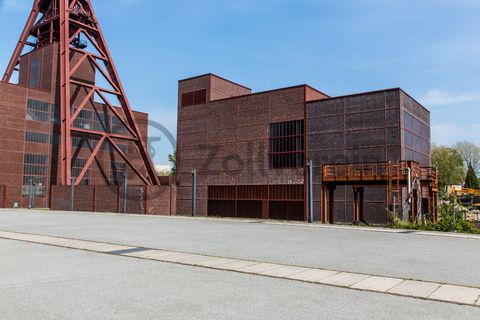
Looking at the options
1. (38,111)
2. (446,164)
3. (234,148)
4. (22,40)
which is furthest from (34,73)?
(446,164)

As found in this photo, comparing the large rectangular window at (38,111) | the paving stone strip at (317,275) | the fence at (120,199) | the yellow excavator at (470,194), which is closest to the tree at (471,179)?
the yellow excavator at (470,194)

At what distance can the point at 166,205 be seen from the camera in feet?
135

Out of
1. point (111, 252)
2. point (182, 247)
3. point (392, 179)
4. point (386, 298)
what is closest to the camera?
point (386, 298)

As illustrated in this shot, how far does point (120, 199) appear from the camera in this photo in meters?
40.8

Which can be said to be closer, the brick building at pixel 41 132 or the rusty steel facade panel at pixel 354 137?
the rusty steel facade panel at pixel 354 137

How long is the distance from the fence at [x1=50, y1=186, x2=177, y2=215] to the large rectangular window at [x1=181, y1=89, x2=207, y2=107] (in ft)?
29.3

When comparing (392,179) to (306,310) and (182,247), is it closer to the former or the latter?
(182,247)

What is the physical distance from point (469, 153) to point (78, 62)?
265 ft

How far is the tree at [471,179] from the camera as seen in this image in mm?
83412

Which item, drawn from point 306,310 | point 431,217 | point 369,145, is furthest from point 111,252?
point 369,145

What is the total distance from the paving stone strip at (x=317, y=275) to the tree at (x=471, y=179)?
84.5 m

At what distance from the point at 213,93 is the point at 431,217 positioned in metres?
24.1

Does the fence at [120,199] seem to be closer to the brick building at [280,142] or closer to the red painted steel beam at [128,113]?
the brick building at [280,142]

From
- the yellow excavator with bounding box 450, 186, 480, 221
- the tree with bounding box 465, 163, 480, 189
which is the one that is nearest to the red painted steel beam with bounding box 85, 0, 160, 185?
the yellow excavator with bounding box 450, 186, 480, 221
